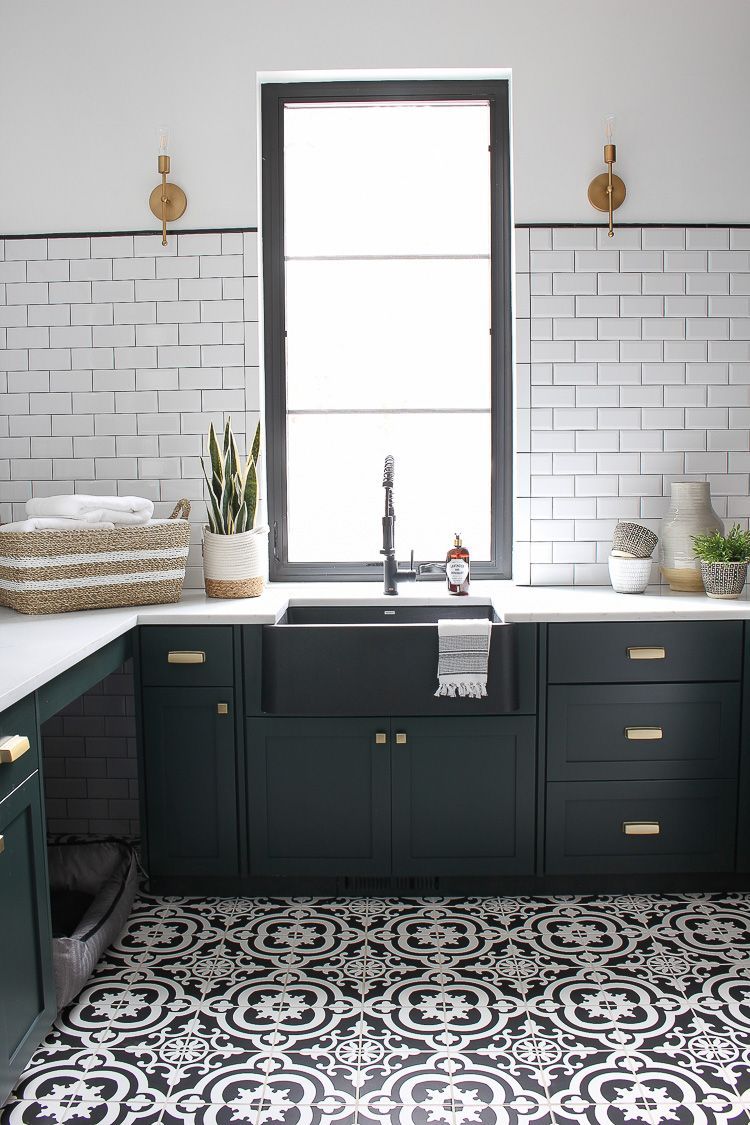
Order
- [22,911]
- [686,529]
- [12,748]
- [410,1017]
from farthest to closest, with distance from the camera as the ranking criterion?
[686,529]
[410,1017]
[22,911]
[12,748]

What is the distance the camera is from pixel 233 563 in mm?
3266

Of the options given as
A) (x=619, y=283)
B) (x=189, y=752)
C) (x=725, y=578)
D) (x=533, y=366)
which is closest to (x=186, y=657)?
(x=189, y=752)

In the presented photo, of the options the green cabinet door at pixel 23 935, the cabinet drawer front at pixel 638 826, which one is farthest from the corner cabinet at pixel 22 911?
the cabinet drawer front at pixel 638 826

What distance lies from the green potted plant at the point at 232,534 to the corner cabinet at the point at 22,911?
3.85ft

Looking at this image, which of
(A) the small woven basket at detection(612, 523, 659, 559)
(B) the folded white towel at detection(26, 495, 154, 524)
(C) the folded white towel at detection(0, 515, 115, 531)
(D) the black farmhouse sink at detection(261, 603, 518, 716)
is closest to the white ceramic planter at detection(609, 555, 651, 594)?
(A) the small woven basket at detection(612, 523, 659, 559)

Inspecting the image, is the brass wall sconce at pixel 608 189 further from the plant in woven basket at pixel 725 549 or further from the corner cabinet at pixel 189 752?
the corner cabinet at pixel 189 752

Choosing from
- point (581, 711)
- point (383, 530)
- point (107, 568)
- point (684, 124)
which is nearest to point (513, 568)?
point (383, 530)

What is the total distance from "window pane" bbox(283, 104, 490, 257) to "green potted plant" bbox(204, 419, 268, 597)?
987 millimetres

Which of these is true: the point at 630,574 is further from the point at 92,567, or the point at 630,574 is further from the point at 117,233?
the point at 117,233

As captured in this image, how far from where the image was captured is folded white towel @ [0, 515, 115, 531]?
2.93 metres

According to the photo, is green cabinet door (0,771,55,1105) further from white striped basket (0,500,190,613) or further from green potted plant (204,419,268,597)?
green potted plant (204,419,268,597)

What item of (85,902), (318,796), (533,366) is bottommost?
(85,902)

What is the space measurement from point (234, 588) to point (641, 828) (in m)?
1.61

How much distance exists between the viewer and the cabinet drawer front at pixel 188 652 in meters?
3.00
